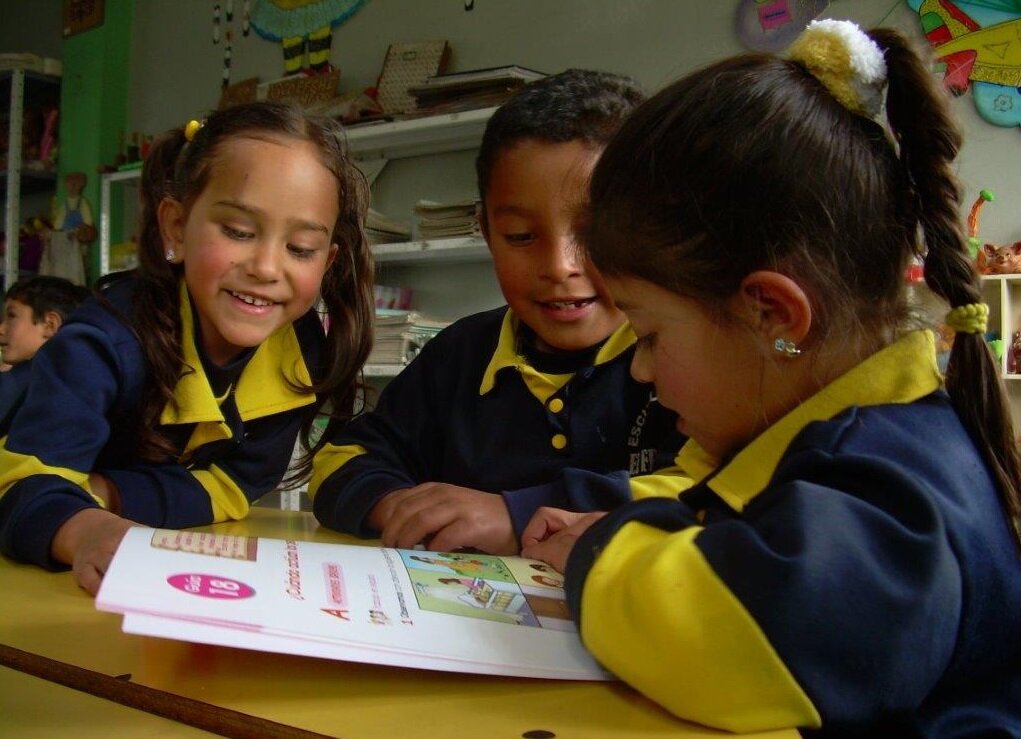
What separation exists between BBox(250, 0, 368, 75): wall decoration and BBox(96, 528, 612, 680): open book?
3154 millimetres

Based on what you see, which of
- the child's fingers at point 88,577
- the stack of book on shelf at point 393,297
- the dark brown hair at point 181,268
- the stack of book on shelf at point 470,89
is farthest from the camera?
the stack of book on shelf at point 393,297

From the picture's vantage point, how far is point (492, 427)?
3.77 feet

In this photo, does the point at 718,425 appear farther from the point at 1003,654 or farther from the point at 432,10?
the point at 432,10

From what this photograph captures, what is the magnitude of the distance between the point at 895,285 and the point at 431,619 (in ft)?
1.27

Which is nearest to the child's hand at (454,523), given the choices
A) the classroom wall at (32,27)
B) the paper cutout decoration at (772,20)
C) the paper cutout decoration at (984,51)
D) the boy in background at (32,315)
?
the paper cutout decoration at (984,51)

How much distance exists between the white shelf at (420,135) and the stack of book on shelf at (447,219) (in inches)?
9.2

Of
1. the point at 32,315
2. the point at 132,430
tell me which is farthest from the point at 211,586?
the point at 32,315

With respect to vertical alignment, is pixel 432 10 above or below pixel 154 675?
above

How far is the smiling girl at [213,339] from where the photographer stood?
0.97 metres

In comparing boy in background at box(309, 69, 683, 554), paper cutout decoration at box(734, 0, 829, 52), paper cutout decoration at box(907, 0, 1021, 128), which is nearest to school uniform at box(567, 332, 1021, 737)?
boy in background at box(309, 69, 683, 554)

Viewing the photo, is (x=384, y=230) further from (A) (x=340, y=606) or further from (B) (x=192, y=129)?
(A) (x=340, y=606)

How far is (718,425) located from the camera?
638 mm

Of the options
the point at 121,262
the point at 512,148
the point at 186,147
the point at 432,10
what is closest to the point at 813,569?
the point at 512,148

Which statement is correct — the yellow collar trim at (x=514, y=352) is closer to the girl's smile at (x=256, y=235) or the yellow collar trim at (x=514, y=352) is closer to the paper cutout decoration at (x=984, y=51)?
the girl's smile at (x=256, y=235)
